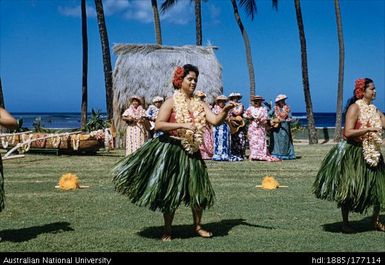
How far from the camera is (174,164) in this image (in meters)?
5.51

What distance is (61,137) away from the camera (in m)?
14.9

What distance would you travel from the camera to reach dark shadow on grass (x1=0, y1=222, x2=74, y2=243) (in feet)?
18.6

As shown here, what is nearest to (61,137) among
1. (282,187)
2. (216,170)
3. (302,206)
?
(216,170)

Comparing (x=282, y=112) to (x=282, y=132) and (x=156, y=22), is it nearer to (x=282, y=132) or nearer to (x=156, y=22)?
(x=282, y=132)

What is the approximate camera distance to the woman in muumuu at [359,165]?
18.9 ft

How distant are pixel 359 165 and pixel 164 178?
184 centimetres

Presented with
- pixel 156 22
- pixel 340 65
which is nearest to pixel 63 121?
pixel 156 22

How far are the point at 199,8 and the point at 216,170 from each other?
12070 millimetres

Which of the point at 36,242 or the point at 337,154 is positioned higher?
the point at 337,154

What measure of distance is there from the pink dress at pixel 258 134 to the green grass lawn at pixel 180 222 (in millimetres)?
3688

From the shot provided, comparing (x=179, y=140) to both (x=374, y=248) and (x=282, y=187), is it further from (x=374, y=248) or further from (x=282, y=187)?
(x=282, y=187)

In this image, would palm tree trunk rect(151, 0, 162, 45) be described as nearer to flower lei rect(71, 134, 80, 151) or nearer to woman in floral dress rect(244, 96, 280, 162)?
flower lei rect(71, 134, 80, 151)

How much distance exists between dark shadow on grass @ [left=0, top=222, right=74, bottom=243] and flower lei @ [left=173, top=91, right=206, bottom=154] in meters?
1.50

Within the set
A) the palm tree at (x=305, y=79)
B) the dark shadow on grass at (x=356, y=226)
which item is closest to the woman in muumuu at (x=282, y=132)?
the palm tree at (x=305, y=79)
